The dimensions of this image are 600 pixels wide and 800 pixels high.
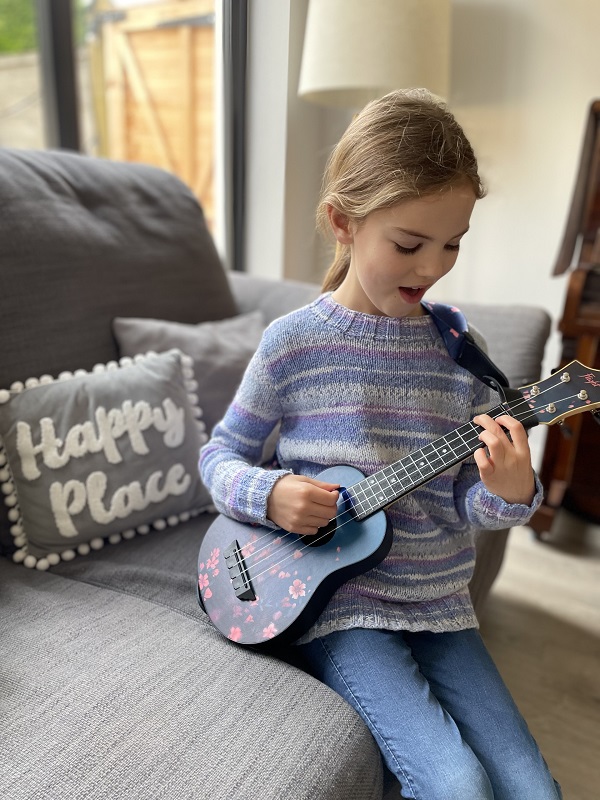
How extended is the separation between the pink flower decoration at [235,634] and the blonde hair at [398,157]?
0.54m

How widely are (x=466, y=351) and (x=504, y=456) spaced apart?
0.16 m

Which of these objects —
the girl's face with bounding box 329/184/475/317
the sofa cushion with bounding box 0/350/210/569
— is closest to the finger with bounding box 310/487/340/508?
the girl's face with bounding box 329/184/475/317

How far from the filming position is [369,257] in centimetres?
84

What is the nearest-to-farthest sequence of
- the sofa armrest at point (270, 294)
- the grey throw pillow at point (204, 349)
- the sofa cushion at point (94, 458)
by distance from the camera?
the sofa cushion at point (94, 458)
the grey throw pillow at point (204, 349)
the sofa armrest at point (270, 294)

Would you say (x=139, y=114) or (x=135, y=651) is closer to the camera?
(x=135, y=651)

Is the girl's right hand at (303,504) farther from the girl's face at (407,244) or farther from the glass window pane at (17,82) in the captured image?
the glass window pane at (17,82)

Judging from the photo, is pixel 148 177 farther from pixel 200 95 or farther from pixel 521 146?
pixel 200 95

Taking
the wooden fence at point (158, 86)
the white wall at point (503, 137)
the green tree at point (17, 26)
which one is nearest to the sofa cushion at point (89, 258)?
the white wall at point (503, 137)

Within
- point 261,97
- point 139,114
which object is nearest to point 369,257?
point 261,97

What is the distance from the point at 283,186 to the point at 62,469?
2.66ft

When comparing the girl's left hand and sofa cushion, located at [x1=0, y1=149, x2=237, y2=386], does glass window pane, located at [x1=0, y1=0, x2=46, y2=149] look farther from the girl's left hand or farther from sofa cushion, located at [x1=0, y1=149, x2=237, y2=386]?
→ the girl's left hand

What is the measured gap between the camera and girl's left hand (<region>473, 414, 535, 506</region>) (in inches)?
31.6

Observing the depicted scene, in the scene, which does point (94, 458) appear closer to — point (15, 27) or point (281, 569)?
point (281, 569)

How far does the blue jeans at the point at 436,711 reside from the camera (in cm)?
74
